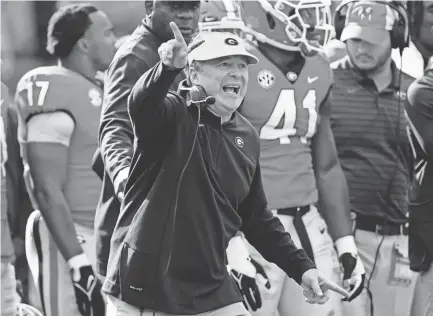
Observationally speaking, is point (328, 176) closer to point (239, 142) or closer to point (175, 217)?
point (239, 142)

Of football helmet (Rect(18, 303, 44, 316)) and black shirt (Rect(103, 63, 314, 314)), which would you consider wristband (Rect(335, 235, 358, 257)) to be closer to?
football helmet (Rect(18, 303, 44, 316))

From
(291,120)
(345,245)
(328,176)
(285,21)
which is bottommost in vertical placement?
(345,245)

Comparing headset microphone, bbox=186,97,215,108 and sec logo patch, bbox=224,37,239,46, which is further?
sec logo patch, bbox=224,37,239,46

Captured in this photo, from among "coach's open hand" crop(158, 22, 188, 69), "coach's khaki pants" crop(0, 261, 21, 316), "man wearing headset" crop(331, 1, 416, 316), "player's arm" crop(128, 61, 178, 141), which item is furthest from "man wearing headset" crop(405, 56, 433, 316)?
"coach's open hand" crop(158, 22, 188, 69)

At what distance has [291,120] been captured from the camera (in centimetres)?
625

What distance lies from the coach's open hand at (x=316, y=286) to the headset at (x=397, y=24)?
263 centimetres

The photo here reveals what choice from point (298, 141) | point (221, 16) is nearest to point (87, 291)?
point (298, 141)

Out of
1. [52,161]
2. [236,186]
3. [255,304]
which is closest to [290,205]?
[255,304]

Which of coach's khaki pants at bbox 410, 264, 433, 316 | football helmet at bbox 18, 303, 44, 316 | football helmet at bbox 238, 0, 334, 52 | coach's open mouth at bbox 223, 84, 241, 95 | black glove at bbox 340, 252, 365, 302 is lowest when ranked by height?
coach's khaki pants at bbox 410, 264, 433, 316

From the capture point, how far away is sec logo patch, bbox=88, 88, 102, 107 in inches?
249

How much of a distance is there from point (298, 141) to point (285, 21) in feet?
2.02

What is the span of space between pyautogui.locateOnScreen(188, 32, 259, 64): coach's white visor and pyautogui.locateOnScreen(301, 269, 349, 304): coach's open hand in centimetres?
81

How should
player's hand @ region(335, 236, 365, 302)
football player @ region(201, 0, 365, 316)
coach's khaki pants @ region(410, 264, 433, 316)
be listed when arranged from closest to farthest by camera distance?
football player @ region(201, 0, 365, 316) < player's hand @ region(335, 236, 365, 302) < coach's khaki pants @ region(410, 264, 433, 316)

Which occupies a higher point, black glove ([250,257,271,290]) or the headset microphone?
the headset microphone
